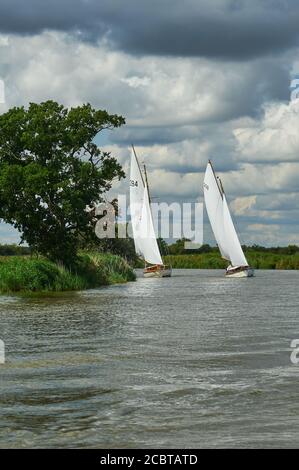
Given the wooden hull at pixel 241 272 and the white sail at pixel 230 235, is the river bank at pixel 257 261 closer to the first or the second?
the wooden hull at pixel 241 272

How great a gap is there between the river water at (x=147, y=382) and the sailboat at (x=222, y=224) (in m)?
54.5

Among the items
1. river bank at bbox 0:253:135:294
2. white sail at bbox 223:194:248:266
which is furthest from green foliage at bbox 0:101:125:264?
white sail at bbox 223:194:248:266

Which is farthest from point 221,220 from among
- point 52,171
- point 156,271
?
→ point 52,171

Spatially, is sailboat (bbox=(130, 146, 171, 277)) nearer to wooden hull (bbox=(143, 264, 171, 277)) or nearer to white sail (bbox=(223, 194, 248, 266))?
wooden hull (bbox=(143, 264, 171, 277))

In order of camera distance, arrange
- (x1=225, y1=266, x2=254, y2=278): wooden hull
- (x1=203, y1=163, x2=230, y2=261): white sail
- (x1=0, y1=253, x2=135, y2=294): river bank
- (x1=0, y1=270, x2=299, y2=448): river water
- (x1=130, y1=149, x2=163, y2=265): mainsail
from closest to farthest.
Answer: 1. (x1=0, y1=270, x2=299, y2=448): river water
2. (x1=0, y1=253, x2=135, y2=294): river bank
3. (x1=130, y1=149, x2=163, y2=265): mainsail
4. (x1=225, y1=266, x2=254, y2=278): wooden hull
5. (x1=203, y1=163, x2=230, y2=261): white sail

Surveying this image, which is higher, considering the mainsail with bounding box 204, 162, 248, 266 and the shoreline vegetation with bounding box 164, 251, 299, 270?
the mainsail with bounding box 204, 162, 248, 266

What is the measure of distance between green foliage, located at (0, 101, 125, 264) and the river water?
21.3 meters

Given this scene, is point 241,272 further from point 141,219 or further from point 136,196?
point 136,196

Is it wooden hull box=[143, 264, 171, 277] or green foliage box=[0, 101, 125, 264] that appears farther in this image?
wooden hull box=[143, 264, 171, 277]

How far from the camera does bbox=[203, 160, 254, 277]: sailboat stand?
279 ft

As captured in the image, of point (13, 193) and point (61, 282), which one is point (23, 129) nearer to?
point (13, 193)

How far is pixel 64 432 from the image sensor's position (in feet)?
38.3
